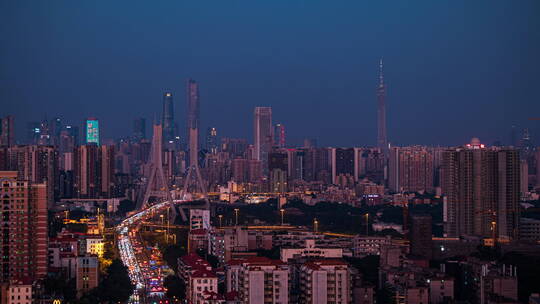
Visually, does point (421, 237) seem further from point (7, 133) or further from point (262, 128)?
point (262, 128)

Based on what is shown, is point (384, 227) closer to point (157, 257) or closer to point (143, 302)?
point (157, 257)

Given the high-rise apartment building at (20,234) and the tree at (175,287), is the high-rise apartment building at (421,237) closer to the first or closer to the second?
the tree at (175,287)

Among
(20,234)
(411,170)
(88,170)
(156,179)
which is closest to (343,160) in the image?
(411,170)

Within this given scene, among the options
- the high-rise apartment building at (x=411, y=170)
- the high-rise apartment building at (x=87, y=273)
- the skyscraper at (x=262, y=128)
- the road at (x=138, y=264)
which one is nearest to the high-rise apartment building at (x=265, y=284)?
the road at (x=138, y=264)

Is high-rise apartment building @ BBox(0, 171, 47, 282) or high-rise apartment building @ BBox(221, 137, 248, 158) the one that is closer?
high-rise apartment building @ BBox(0, 171, 47, 282)

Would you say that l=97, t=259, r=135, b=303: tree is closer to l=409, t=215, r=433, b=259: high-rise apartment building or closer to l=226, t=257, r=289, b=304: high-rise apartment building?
l=226, t=257, r=289, b=304: high-rise apartment building

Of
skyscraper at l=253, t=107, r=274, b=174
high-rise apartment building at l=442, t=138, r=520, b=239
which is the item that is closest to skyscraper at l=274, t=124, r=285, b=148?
skyscraper at l=253, t=107, r=274, b=174
